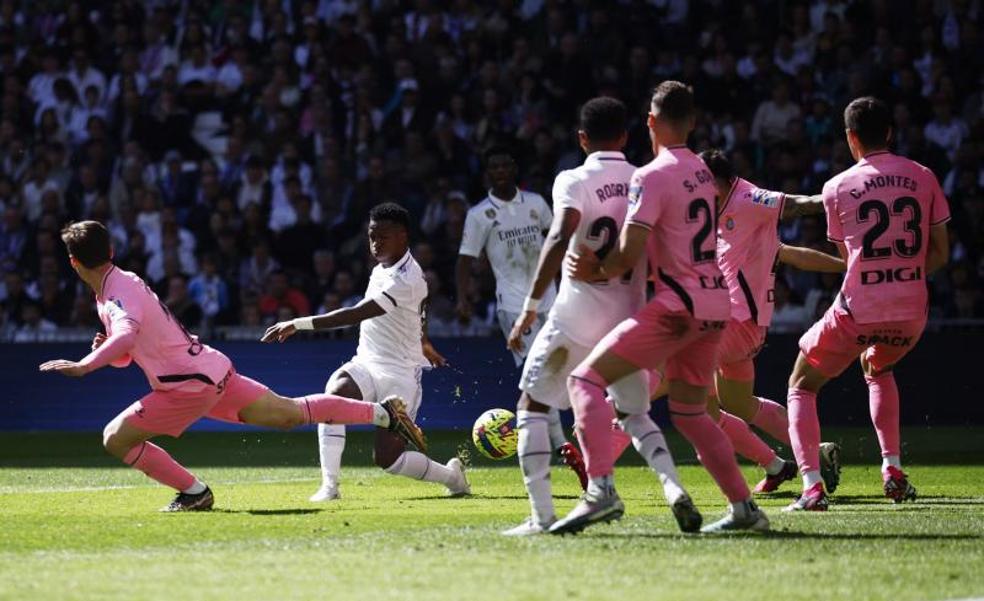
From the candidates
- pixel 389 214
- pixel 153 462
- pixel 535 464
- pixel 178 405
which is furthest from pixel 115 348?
pixel 535 464

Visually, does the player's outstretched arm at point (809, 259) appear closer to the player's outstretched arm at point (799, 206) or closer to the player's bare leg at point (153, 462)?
the player's outstretched arm at point (799, 206)

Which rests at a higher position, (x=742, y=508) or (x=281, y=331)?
(x=281, y=331)

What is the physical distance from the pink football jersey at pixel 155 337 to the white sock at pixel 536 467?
2597 mm

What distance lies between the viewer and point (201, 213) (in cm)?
2252

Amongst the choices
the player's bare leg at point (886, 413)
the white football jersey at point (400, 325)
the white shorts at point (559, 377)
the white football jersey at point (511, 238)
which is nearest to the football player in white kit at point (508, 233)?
the white football jersey at point (511, 238)

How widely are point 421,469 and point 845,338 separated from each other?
2.93 meters

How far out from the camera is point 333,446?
→ 38.2 feet

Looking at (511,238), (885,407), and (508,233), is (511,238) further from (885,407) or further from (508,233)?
(885,407)

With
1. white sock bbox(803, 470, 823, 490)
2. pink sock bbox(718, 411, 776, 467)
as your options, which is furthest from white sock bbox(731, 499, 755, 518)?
pink sock bbox(718, 411, 776, 467)

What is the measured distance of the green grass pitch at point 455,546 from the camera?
6.72m

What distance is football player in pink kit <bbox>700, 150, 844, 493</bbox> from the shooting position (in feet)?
35.3

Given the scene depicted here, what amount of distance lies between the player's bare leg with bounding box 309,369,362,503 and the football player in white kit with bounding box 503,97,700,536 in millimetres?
2952

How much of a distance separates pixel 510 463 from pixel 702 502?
411 cm

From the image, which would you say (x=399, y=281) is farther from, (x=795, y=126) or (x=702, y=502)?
(x=795, y=126)
